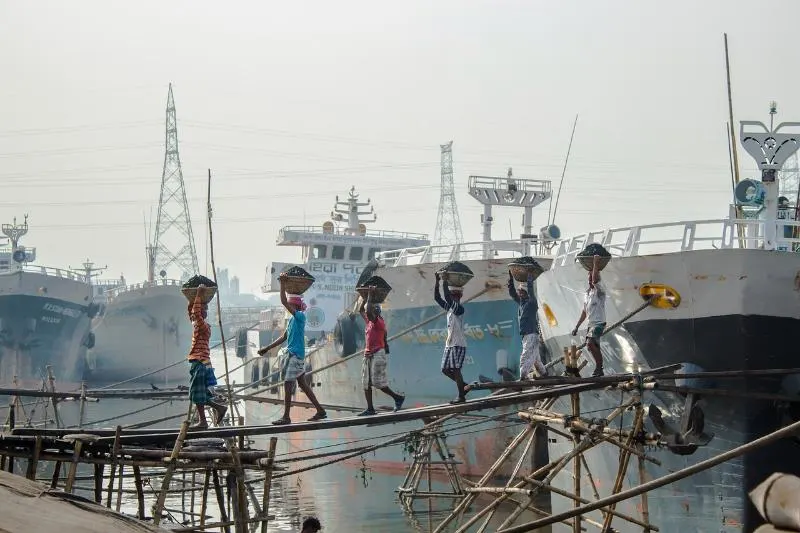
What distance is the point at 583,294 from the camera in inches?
577

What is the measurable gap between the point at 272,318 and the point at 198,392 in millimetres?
28701

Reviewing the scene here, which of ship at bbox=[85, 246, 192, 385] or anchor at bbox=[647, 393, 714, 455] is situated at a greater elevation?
anchor at bbox=[647, 393, 714, 455]

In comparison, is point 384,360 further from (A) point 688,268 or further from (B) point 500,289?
(B) point 500,289

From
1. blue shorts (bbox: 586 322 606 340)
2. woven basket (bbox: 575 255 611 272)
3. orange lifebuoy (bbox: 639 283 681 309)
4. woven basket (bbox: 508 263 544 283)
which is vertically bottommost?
blue shorts (bbox: 586 322 606 340)

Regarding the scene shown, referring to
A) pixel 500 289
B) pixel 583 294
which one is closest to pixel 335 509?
pixel 500 289

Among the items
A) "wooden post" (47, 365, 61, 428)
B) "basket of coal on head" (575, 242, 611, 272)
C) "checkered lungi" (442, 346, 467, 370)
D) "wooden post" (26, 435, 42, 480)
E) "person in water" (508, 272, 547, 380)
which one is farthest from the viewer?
"wooden post" (47, 365, 61, 428)

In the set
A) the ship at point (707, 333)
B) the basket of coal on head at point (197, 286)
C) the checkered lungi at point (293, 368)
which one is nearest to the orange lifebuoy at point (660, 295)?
the ship at point (707, 333)

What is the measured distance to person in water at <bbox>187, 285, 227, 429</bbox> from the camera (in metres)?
11.6

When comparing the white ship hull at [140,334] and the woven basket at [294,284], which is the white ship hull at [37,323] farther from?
the woven basket at [294,284]

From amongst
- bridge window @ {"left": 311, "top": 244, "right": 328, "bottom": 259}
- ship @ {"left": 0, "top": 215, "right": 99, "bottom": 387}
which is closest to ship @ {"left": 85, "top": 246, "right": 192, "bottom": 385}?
ship @ {"left": 0, "top": 215, "right": 99, "bottom": 387}

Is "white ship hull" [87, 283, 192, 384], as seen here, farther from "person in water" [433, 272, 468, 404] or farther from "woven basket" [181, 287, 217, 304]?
"person in water" [433, 272, 468, 404]

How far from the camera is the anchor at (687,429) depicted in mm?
12156

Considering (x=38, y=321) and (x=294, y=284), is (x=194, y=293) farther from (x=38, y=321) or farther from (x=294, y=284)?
(x=38, y=321)

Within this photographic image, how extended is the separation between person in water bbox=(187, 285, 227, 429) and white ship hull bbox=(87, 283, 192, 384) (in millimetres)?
48948
